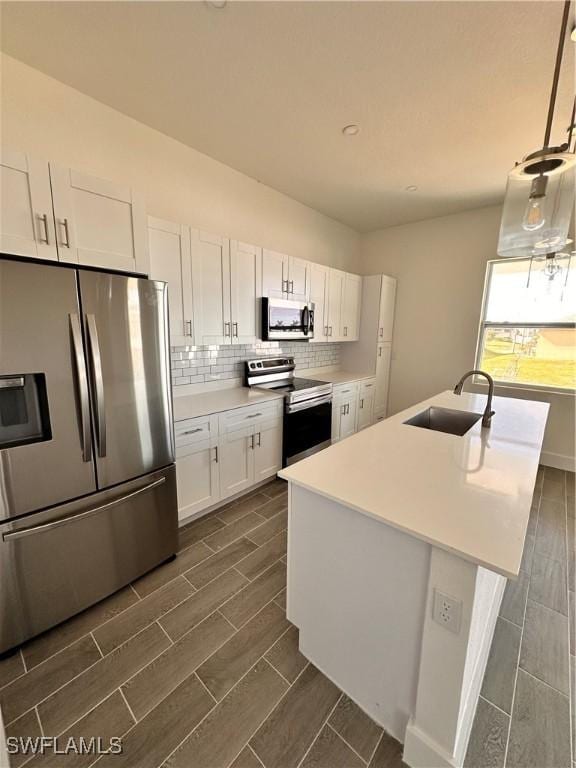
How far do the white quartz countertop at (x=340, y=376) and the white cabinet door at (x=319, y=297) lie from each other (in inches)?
20.7

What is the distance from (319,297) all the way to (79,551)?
10.3 feet

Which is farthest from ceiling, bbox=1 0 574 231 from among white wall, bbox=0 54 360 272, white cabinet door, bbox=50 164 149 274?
white cabinet door, bbox=50 164 149 274

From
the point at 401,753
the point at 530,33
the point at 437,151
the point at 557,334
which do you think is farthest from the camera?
the point at 557,334

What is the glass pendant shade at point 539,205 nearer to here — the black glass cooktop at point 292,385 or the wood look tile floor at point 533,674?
the wood look tile floor at point 533,674

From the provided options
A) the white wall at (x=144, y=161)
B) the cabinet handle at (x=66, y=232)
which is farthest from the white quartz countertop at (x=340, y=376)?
the cabinet handle at (x=66, y=232)

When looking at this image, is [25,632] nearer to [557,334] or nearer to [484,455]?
[484,455]

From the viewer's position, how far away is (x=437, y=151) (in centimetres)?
252

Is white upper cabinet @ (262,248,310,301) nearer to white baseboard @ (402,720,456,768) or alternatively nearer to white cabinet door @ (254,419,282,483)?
white cabinet door @ (254,419,282,483)

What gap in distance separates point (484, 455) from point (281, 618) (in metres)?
1.36

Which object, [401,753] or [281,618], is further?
[281,618]

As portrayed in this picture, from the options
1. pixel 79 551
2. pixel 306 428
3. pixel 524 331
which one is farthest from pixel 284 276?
pixel 524 331

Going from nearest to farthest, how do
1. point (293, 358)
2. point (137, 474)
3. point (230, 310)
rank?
point (137, 474) → point (230, 310) → point (293, 358)

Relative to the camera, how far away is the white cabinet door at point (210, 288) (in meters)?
2.46

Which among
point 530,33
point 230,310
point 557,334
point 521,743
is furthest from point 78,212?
point 557,334
